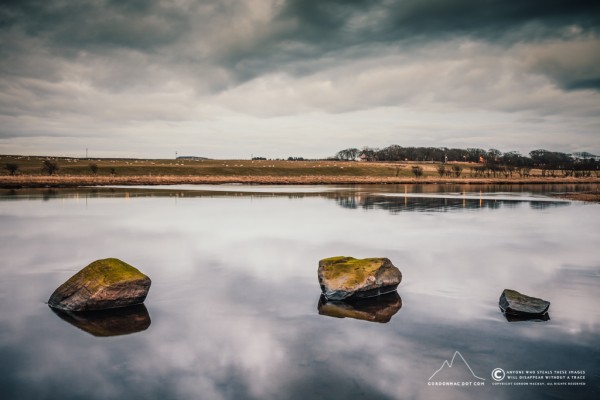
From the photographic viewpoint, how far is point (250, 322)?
47.8ft

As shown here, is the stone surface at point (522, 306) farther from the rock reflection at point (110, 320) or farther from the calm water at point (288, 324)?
the rock reflection at point (110, 320)

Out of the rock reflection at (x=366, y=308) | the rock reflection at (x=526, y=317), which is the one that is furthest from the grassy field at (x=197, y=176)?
the rock reflection at (x=526, y=317)

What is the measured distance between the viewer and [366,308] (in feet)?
51.9

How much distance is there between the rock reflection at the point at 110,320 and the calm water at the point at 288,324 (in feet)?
0.23

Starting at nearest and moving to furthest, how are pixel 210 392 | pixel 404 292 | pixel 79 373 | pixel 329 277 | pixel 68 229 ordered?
pixel 210 392
pixel 79 373
pixel 329 277
pixel 404 292
pixel 68 229

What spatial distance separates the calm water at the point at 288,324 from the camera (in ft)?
35.1

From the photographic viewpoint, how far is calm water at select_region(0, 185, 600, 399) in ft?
35.1

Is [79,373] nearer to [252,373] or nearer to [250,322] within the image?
[252,373]

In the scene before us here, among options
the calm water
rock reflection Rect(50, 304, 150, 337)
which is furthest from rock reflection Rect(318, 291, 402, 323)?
rock reflection Rect(50, 304, 150, 337)

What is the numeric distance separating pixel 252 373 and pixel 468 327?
7.08m

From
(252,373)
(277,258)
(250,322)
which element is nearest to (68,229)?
(277,258)

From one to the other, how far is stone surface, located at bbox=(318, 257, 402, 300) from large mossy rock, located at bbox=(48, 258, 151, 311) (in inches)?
260

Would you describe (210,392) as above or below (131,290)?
below

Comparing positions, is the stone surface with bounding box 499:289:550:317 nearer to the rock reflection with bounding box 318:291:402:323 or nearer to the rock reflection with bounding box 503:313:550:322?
Answer: the rock reflection with bounding box 503:313:550:322
